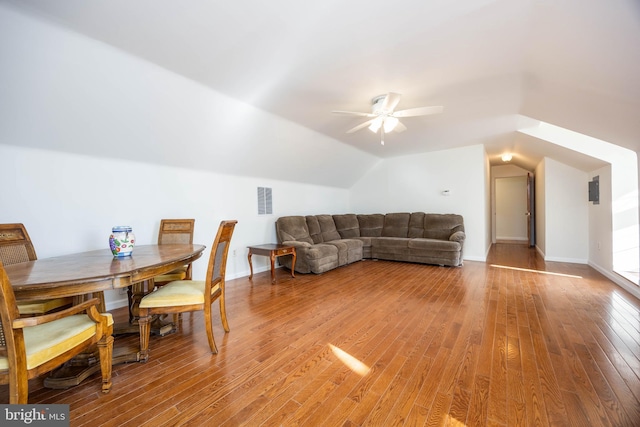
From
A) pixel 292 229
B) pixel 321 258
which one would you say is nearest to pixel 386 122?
pixel 321 258

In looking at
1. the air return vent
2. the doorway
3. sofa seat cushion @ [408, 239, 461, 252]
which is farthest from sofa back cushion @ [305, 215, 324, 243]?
the doorway

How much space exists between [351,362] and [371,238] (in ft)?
13.3

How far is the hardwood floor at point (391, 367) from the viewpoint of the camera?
1.43 m

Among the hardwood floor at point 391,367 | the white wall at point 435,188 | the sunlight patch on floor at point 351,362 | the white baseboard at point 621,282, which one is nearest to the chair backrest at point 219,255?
the hardwood floor at point 391,367

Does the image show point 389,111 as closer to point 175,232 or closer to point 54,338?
point 175,232

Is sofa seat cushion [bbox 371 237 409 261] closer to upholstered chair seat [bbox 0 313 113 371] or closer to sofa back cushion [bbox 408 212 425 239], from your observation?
sofa back cushion [bbox 408 212 425 239]

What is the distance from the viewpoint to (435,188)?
6133 millimetres

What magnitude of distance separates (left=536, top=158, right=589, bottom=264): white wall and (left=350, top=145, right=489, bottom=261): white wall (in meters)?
1.19

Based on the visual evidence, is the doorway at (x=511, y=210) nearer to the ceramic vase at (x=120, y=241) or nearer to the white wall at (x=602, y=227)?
the white wall at (x=602, y=227)

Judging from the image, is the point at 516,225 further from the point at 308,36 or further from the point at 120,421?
the point at 120,421

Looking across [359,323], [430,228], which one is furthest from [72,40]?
[430,228]

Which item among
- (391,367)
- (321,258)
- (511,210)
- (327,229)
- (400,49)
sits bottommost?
(391,367)

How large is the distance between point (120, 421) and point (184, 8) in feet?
8.35

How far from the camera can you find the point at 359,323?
257 centimetres
